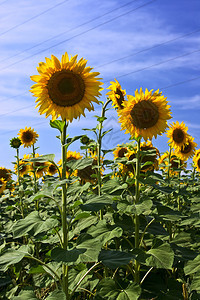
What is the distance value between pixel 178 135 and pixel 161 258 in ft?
11.0

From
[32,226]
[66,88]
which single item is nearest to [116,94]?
[66,88]

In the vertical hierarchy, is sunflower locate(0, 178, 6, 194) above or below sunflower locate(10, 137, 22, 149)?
below

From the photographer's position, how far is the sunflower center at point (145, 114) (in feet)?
10.6

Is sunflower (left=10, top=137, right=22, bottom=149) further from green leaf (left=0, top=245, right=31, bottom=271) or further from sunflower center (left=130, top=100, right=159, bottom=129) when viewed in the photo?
green leaf (left=0, top=245, right=31, bottom=271)

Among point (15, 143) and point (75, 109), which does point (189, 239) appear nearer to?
point (75, 109)

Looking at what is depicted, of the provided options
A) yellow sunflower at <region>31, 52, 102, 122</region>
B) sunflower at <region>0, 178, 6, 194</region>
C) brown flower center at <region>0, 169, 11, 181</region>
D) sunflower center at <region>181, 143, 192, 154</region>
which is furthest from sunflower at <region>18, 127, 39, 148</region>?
yellow sunflower at <region>31, 52, 102, 122</region>

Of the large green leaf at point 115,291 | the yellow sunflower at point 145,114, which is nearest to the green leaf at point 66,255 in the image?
the large green leaf at point 115,291

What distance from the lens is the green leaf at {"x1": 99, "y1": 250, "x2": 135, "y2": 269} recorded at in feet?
6.77

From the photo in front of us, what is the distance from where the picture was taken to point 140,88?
10.6ft

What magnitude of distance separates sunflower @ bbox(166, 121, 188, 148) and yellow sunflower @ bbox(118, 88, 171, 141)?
2138 millimetres

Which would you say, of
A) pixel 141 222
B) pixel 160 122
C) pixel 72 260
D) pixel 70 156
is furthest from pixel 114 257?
pixel 70 156

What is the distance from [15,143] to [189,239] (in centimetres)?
370

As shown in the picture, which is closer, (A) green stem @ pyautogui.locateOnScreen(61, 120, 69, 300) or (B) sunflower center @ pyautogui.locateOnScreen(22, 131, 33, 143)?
(A) green stem @ pyautogui.locateOnScreen(61, 120, 69, 300)

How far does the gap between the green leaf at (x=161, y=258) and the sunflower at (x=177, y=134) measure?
3077mm
